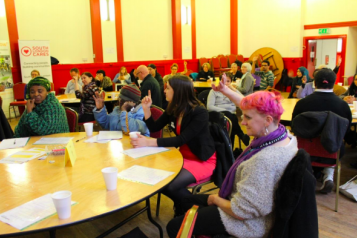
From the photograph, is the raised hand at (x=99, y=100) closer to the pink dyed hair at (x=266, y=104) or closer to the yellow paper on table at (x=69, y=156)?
the yellow paper on table at (x=69, y=156)

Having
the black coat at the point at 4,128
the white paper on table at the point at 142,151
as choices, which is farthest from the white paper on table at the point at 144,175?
the black coat at the point at 4,128

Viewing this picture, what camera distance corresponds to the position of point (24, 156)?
2.32 metres

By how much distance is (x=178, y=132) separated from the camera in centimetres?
267

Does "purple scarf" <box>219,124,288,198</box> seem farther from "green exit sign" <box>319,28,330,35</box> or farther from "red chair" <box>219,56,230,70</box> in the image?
"red chair" <box>219,56,230,70</box>

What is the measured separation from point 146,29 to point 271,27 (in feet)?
16.7

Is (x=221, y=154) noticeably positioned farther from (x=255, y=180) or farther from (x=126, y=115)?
(x=255, y=180)

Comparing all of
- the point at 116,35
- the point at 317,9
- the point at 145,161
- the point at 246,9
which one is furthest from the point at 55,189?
the point at 246,9

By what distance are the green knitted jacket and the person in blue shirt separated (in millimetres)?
405

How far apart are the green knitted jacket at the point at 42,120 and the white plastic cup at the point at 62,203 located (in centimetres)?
172

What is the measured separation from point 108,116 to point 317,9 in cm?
1041

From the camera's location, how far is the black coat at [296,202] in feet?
4.50

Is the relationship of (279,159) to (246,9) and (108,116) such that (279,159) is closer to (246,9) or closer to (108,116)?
(108,116)

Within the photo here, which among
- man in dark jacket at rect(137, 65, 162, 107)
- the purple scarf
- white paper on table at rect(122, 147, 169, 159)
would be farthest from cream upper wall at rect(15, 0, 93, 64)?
the purple scarf

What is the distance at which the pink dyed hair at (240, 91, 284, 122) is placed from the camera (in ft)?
5.27
